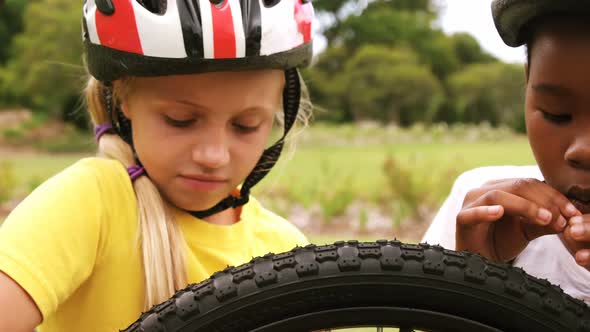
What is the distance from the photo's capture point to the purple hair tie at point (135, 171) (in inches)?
45.4

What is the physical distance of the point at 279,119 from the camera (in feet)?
4.77

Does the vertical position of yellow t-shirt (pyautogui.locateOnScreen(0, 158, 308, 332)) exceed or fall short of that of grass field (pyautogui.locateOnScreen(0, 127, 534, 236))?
it falls short

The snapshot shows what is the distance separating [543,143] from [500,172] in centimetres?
47

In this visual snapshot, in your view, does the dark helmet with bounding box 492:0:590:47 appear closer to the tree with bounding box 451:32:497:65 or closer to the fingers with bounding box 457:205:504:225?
the fingers with bounding box 457:205:504:225

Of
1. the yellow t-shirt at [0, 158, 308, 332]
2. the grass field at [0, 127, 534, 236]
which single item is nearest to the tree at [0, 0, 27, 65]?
the grass field at [0, 127, 534, 236]

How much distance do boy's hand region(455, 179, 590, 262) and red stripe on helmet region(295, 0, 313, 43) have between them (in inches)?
20.6

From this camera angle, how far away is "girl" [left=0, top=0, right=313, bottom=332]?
1063 millimetres

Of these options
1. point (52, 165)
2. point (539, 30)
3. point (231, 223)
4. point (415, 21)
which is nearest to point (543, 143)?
point (539, 30)

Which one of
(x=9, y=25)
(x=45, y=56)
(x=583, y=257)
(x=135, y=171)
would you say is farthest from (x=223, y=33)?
(x=9, y=25)

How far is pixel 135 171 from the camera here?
1.16 meters

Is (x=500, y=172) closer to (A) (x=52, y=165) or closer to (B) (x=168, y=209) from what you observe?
(B) (x=168, y=209)

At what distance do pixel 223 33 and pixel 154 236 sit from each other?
1.17ft

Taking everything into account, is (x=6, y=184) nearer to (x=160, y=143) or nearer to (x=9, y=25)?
(x=160, y=143)

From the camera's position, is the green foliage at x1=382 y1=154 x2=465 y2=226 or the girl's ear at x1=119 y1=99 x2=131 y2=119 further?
the green foliage at x1=382 y1=154 x2=465 y2=226
